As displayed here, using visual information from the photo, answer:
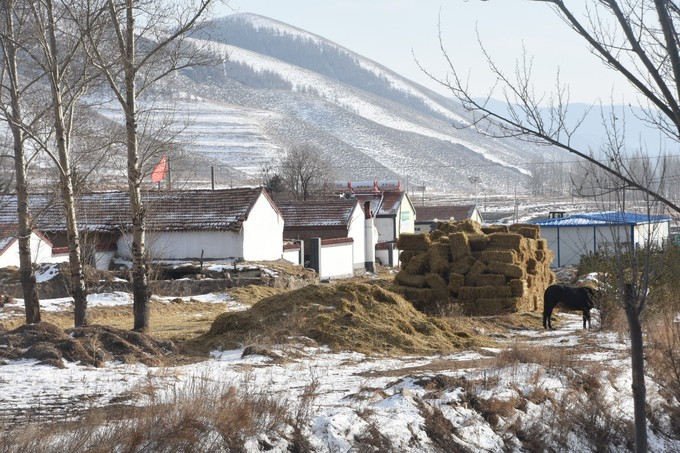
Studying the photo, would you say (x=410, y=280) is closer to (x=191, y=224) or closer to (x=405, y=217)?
(x=191, y=224)

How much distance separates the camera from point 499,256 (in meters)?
28.3

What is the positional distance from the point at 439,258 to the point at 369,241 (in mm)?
29325

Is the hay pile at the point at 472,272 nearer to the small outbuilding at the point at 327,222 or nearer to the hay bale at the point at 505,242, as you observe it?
the hay bale at the point at 505,242

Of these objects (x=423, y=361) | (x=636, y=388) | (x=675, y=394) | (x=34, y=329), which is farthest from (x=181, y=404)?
(x=675, y=394)

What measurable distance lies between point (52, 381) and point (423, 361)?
6727mm

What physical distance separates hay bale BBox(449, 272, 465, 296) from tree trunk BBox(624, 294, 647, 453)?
60.9 feet

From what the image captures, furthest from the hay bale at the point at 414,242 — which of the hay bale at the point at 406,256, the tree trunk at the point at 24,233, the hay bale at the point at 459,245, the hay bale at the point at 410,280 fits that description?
the tree trunk at the point at 24,233

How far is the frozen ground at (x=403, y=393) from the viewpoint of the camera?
11.3m

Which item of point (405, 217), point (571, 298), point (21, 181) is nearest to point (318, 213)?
point (405, 217)

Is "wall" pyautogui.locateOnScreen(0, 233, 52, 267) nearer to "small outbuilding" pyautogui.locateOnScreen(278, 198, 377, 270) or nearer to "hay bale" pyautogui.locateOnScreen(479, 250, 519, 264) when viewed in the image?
"hay bale" pyautogui.locateOnScreen(479, 250, 519, 264)

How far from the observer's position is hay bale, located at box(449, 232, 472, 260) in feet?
95.1

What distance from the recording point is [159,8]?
1738 centimetres

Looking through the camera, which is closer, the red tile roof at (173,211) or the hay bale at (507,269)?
the hay bale at (507,269)

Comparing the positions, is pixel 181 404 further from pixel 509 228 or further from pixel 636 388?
pixel 509 228
